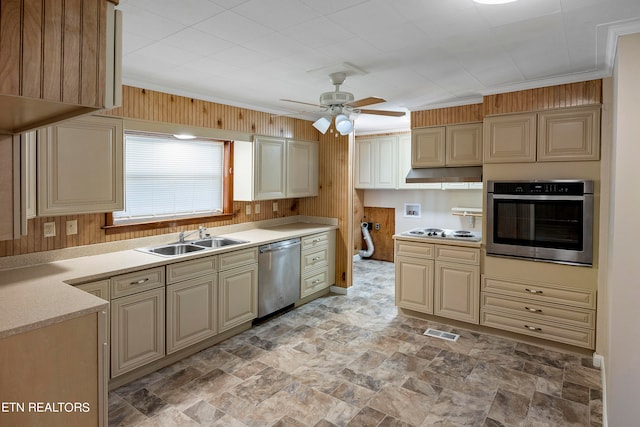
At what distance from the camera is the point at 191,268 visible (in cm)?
321

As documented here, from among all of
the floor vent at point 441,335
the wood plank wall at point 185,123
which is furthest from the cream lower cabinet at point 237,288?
the floor vent at point 441,335

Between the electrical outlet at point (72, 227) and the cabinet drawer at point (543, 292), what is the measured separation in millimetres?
3700

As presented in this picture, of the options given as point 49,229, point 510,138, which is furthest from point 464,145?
point 49,229

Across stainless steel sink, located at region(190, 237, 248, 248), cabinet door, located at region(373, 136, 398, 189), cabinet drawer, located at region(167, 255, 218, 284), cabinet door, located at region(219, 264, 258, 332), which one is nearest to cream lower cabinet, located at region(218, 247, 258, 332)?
cabinet door, located at region(219, 264, 258, 332)

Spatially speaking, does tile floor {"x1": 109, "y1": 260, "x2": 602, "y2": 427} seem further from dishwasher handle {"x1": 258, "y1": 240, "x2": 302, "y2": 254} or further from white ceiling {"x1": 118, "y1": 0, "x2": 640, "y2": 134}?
white ceiling {"x1": 118, "y1": 0, "x2": 640, "y2": 134}

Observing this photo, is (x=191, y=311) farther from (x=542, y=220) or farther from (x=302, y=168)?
(x=542, y=220)

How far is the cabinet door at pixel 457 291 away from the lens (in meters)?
3.79

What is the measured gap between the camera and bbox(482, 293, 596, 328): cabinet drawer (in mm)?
3254

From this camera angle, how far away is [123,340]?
2.77 metres

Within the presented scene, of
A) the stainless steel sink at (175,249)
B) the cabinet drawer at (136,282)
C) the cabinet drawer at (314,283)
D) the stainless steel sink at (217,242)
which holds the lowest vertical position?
the cabinet drawer at (314,283)

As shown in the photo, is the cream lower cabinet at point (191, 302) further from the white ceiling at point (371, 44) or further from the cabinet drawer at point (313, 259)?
the white ceiling at point (371, 44)

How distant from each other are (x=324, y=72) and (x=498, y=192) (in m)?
2.00

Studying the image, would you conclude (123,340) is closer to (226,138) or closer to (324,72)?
(226,138)

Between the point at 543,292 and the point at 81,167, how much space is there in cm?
398
